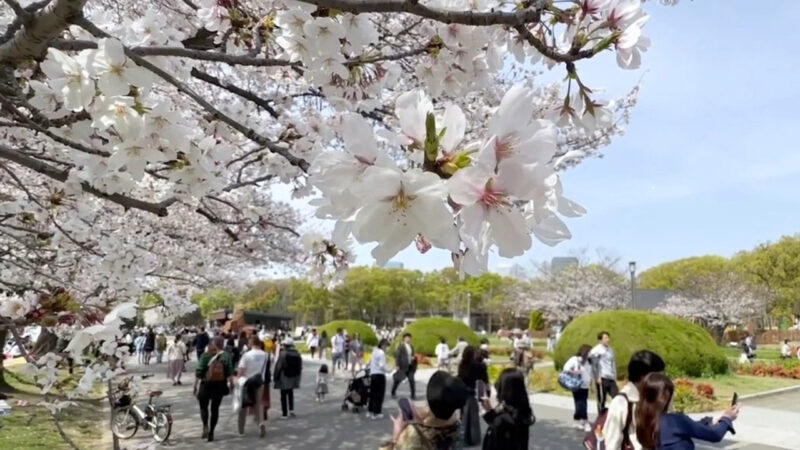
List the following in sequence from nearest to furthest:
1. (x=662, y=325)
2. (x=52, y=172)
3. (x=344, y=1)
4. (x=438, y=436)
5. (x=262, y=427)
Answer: (x=344, y=1) → (x=52, y=172) → (x=438, y=436) → (x=262, y=427) → (x=662, y=325)

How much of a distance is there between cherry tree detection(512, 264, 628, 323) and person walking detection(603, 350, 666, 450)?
1436 inches

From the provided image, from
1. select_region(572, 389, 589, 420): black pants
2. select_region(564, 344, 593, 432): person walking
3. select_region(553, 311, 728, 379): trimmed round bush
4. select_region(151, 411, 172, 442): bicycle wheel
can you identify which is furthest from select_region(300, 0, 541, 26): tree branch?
select_region(553, 311, 728, 379): trimmed round bush

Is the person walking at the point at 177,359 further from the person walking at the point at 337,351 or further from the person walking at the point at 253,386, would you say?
the person walking at the point at 253,386

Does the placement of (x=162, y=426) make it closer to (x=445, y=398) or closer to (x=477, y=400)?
(x=477, y=400)

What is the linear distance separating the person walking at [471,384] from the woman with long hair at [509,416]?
1534 mm

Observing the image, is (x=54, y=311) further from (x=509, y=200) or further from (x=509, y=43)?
(x=509, y=200)

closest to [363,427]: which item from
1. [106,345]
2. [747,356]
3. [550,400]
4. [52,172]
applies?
[550,400]

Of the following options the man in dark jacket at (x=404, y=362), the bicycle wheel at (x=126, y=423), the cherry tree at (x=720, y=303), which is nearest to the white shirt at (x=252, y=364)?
the bicycle wheel at (x=126, y=423)

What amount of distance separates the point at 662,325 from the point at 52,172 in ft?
50.9

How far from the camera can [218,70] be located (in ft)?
19.6

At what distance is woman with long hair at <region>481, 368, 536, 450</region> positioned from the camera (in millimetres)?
4992

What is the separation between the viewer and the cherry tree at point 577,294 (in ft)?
135

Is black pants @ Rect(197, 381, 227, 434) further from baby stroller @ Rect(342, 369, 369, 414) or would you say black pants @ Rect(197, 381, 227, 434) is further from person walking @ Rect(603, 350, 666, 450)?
person walking @ Rect(603, 350, 666, 450)

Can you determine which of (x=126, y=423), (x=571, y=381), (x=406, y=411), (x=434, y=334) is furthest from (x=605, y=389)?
(x=434, y=334)
